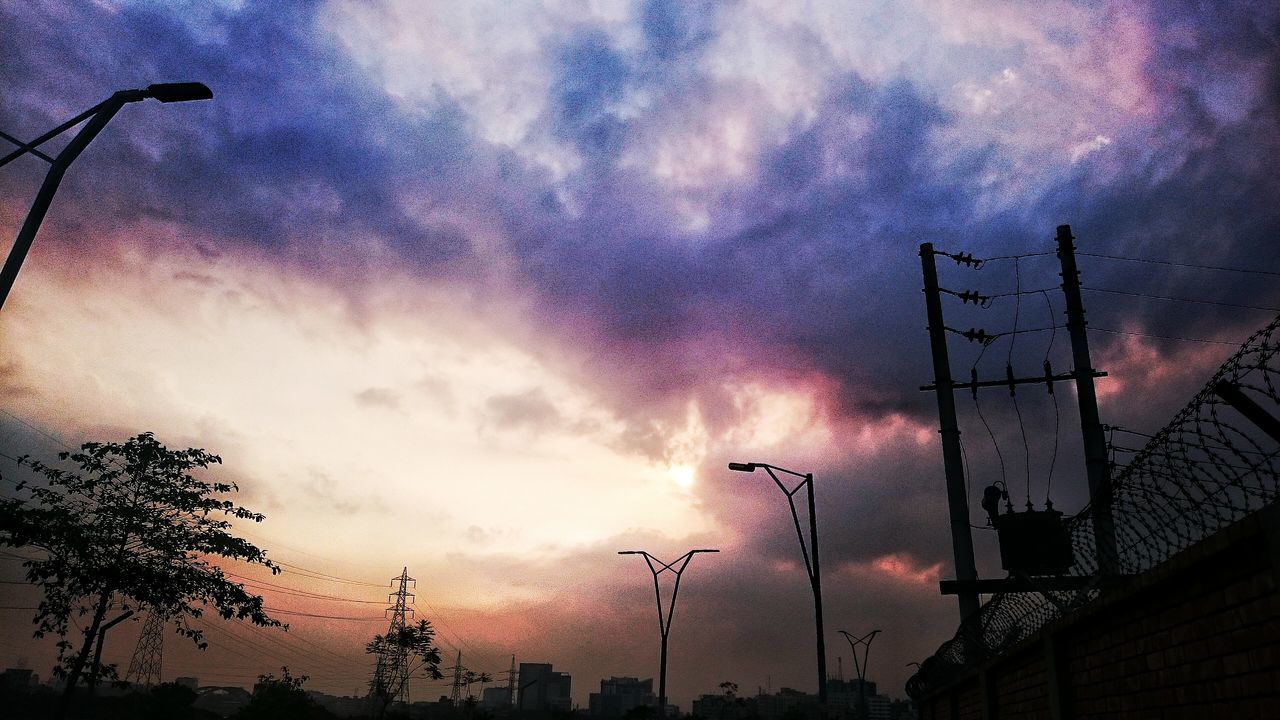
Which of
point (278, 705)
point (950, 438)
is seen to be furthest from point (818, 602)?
point (278, 705)

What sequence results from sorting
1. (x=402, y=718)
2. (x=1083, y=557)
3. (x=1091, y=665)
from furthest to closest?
1. (x=402, y=718)
2. (x=1091, y=665)
3. (x=1083, y=557)

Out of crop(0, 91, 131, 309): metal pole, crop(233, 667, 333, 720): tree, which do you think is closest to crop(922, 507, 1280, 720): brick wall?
crop(0, 91, 131, 309): metal pole

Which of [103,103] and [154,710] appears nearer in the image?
[103,103]

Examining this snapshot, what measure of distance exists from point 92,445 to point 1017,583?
28164 millimetres

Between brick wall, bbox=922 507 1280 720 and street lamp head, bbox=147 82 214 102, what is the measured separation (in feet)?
47.5

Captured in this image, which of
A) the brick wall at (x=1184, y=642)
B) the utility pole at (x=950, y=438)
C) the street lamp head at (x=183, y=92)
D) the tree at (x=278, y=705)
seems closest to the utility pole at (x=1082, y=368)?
the utility pole at (x=950, y=438)

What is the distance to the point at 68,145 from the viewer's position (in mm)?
13602

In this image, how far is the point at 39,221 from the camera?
42.4ft

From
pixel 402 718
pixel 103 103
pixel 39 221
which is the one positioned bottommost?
pixel 402 718

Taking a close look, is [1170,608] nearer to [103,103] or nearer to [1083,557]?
[1083,557]

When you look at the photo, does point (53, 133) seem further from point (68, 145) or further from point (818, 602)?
point (818, 602)

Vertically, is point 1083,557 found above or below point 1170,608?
above

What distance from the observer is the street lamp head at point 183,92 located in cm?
1377

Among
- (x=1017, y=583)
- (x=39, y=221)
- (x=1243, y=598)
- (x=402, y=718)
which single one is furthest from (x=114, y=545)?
(x=402, y=718)
